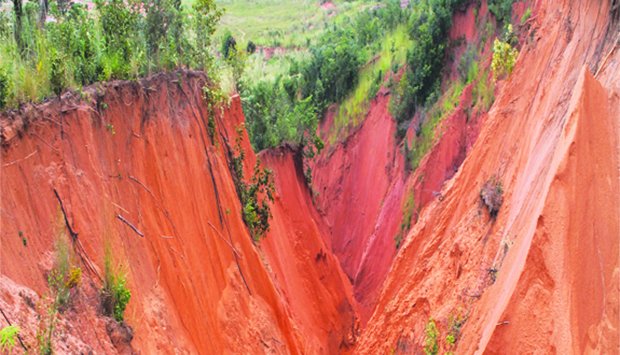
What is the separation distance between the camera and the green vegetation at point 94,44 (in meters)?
9.58

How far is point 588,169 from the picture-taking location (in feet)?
33.8

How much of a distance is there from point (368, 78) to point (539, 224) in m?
Result: 25.2

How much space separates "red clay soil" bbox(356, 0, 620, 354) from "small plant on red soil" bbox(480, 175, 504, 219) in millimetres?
169

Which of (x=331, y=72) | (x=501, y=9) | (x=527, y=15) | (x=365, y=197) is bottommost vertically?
(x=365, y=197)

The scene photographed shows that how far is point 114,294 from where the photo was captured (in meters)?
9.00

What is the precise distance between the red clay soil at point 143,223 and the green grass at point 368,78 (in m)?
16.7

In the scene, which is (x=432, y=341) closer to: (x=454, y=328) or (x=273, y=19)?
(x=454, y=328)

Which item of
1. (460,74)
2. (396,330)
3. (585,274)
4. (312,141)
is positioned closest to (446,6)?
(460,74)

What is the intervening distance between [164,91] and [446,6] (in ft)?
58.9

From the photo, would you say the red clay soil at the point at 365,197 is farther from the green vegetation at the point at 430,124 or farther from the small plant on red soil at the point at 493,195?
the small plant on red soil at the point at 493,195

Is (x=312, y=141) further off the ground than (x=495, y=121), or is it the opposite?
(x=495, y=121)

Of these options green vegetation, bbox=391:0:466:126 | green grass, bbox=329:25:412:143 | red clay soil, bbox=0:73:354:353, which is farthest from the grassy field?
red clay soil, bbox=0:73:354:353

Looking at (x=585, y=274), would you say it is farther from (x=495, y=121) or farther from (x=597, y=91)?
(x=495, y=121)

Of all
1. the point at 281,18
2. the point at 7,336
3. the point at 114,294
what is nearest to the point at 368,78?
the point at 114,294
